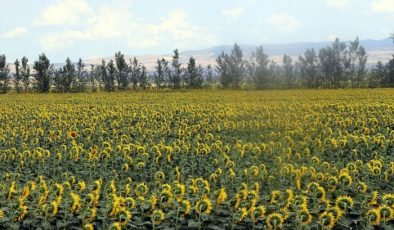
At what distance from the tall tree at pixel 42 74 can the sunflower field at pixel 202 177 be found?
39.8 meters

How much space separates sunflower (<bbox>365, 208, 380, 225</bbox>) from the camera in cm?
563

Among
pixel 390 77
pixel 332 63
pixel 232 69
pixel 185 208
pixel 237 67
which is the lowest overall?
pixel 185 208

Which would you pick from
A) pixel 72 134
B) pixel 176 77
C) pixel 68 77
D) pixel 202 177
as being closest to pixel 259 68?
pixel 176 77

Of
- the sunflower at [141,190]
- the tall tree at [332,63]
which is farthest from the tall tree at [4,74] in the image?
the sunflower at [141,190]

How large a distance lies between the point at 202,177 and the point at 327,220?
407 centimetres

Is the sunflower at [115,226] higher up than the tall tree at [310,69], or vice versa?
the tall tree at [310,69]

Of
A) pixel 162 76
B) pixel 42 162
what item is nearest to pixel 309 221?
pixel 42 162

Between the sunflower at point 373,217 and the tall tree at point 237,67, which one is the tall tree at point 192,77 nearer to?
the tall tree at point 237,67

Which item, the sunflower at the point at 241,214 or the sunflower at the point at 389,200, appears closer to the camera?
the sunflower at the point at 241,214

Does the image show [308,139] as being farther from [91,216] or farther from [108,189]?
[91,216]

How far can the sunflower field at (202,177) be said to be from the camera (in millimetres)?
5930

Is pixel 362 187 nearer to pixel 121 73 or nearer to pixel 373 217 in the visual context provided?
pixel 373 217

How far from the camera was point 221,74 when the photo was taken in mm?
68125

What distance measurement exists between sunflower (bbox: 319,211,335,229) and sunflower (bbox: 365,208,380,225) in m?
0.40
